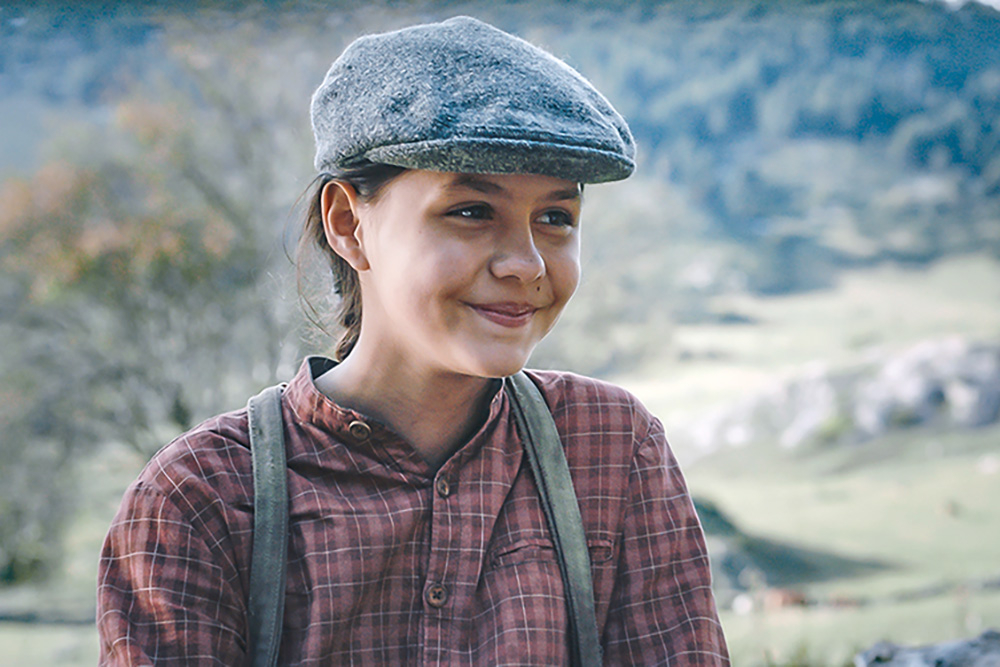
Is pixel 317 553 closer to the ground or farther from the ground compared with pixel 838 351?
closer to the ground

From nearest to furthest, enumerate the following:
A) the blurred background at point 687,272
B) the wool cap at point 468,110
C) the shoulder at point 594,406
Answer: the wool cap at point 468,110
the shoulder at point 594,406
the blurred background at point 687,272

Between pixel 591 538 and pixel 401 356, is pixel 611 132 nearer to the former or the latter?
pixel 401 356

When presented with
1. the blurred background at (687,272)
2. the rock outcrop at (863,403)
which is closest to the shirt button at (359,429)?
the blurred background at (687,272)

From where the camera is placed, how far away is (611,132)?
1.12 metres

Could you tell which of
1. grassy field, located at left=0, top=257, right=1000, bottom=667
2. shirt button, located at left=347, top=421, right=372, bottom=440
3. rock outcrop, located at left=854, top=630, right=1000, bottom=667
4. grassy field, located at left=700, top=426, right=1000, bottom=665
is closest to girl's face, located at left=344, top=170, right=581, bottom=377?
shirt button, located at left=347, top=421, right=372, bottom=440

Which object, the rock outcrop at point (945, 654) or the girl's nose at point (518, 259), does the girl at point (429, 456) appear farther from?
the rock outcrop at point (945, 654)

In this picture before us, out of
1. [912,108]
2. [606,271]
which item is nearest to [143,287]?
[606,271]

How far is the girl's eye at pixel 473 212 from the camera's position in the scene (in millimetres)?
1104

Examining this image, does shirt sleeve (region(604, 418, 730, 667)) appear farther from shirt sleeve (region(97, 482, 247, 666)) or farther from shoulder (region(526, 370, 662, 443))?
shirt sleeve (region(97, 482, 247, 666))

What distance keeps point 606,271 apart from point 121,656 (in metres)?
4.17

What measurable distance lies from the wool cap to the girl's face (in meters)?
0.04

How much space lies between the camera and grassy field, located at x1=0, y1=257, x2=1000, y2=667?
14.3 ft

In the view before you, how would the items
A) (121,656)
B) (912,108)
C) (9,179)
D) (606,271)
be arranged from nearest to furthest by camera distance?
(121,656)
(9,179)
(606,271)
(912,108)

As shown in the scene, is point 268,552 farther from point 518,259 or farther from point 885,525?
point 885,525
